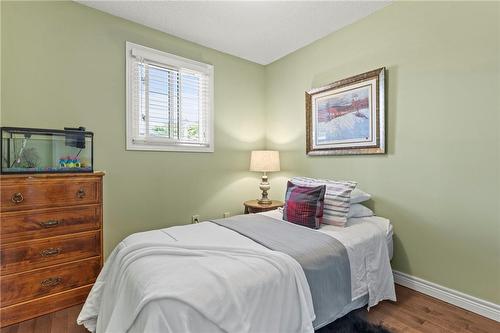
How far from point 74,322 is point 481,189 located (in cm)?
311

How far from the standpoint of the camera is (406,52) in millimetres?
2213

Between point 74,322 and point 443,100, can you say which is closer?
point 74,322

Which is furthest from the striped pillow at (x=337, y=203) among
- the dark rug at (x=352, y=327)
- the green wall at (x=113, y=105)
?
the green wall at (x=113, y=105)

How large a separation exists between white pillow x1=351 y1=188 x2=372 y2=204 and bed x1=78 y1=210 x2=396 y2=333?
0.45 m

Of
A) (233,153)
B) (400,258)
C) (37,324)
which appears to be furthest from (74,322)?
(400,258)

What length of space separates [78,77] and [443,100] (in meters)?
3.20

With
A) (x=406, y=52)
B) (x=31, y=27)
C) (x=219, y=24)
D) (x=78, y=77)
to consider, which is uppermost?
(x=219, y=24)

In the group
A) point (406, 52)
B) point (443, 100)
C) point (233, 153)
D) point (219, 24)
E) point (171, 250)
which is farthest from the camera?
point (233, 153)

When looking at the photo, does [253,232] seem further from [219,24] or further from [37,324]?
[219,24]

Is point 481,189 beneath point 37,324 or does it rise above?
above

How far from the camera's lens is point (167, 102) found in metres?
2.88

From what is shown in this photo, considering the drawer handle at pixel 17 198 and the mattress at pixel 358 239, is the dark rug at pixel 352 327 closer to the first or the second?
the mattress at pixel 358 239

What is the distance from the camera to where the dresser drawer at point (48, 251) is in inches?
67.5

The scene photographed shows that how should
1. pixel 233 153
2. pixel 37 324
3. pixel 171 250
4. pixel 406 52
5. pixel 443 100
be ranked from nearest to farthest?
pixel 171 250 → pixel 37 324 → pixel 443 100 → pixel 406 52 → pixel 233 153
